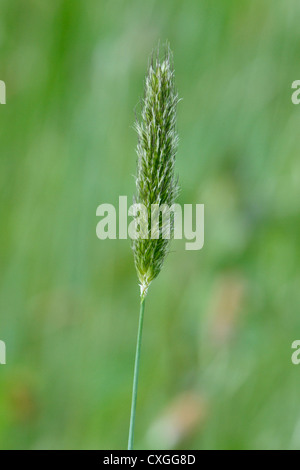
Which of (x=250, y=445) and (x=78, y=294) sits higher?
(x=78, y=294)

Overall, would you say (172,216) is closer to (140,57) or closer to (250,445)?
(250,445)

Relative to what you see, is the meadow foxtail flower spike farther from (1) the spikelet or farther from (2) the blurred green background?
(2) the blurred green background

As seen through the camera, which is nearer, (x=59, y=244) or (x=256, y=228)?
(x=256, y=228)

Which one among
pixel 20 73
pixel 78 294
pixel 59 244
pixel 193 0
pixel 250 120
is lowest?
pixel 78 294

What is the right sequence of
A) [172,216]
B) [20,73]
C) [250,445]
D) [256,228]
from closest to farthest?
1. [172,216]
2. [250,445]
3. [256,228]
4. [20,73]

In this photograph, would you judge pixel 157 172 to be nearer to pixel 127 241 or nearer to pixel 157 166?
pixel 157 166

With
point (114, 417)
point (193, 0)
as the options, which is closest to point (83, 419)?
point (114, 417)

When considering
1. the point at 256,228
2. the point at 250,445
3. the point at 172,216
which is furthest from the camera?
the point at 256,228

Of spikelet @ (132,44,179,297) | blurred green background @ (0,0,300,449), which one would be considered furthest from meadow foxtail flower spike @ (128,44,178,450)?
blurred green background @ (0,0,300,449)
